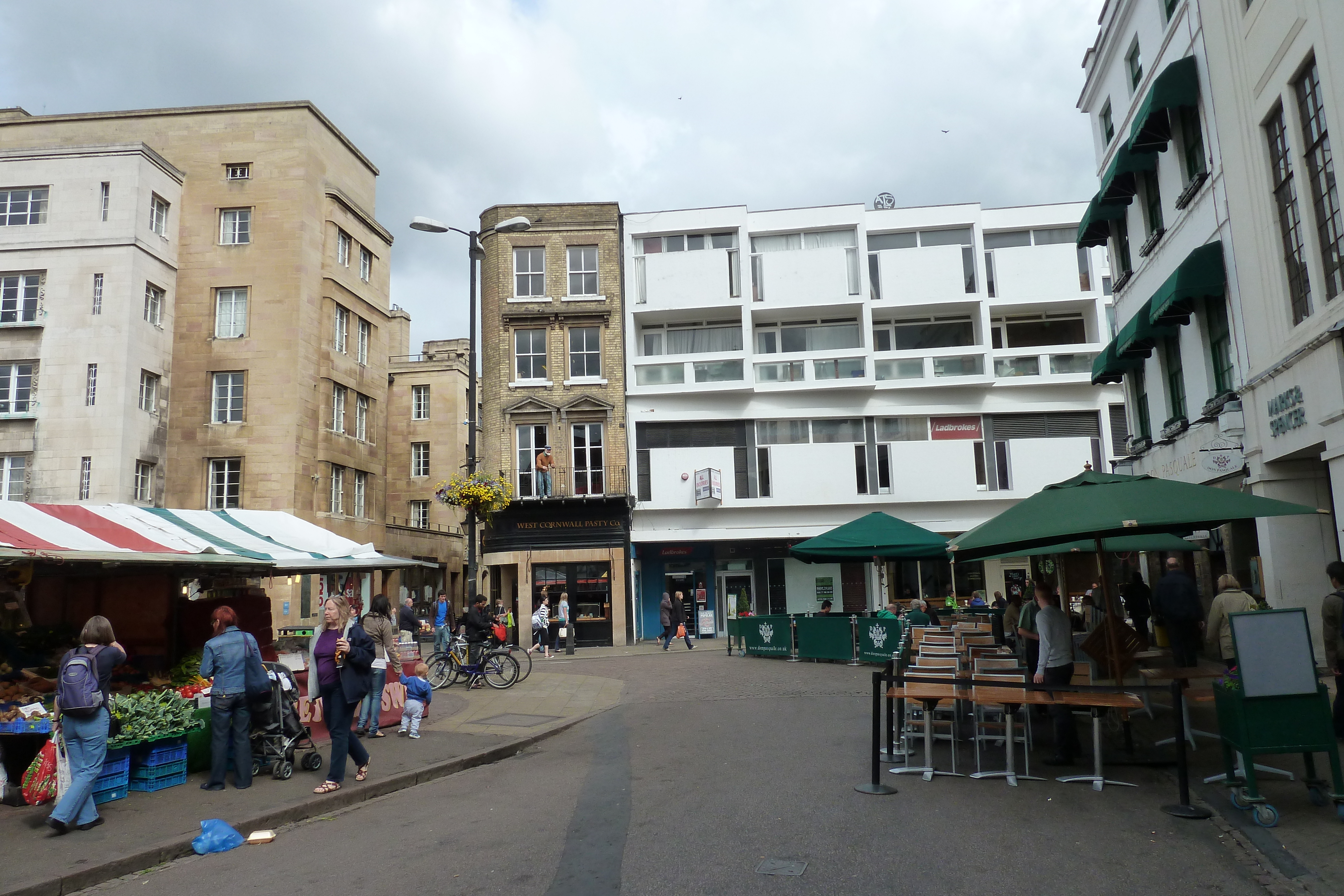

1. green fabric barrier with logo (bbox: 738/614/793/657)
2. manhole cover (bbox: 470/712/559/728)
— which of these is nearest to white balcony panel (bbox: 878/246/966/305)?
green fabric barrier with logo (bbox: 738/614/793/657)

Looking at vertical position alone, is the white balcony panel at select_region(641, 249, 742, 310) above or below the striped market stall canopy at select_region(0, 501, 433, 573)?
above

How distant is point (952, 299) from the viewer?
3312 centimetres

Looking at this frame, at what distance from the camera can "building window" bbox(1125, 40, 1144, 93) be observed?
19781 mm

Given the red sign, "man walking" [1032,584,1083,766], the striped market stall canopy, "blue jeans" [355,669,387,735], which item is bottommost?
"blue jeans" [355,669,387,735]

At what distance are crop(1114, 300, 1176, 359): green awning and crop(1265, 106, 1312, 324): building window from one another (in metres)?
3.89

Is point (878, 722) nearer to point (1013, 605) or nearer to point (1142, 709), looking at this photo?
point (1142, 709)

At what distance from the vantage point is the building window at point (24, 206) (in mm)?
30766

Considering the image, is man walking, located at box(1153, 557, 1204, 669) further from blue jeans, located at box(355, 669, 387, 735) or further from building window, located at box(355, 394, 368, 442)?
building window, located at box(355, 394, 368, 442)

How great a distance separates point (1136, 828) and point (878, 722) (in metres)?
2.14

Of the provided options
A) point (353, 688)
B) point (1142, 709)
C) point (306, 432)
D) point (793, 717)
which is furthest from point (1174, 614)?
point (306, 432)

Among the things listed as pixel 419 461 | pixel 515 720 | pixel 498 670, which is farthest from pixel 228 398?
pixel 515 720

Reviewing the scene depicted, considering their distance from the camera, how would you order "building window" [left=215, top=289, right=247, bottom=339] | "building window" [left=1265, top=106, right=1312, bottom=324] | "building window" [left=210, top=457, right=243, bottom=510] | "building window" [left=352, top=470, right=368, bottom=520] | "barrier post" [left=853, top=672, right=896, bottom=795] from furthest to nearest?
"building window" [left=352, top=470, right=368, bottom=520]
"building window" [left=215, top=289, right=247, bottom=339]
"building window" [left=210, top=457, right=243, bottom=510]
"building window" [left=1265, top=106, right=1312, bottom=324]
"barrier post" [left=853, top=672, right=896, bottom=795]

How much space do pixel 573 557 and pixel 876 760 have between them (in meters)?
24.6

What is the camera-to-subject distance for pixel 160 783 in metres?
9.12
